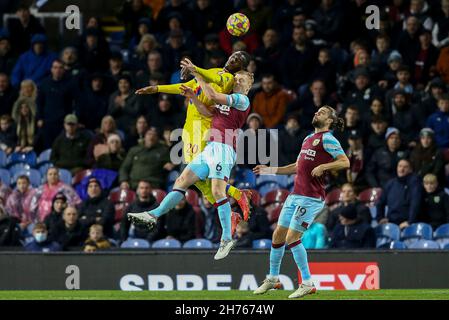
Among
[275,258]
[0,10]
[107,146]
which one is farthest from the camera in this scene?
[0,10]

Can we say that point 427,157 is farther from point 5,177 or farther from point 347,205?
point 5,177

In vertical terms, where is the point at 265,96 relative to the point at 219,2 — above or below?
below

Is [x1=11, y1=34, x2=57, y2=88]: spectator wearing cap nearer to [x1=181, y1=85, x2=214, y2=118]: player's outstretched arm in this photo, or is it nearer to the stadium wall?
the stadium wall

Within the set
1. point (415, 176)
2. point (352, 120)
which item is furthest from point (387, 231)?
point (352, 120)

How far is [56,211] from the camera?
22.2m

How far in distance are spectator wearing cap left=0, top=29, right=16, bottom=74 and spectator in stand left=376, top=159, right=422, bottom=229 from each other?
8.91m

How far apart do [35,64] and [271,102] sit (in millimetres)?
5164

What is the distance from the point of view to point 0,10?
93.4 feet

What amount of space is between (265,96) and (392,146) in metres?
2.97

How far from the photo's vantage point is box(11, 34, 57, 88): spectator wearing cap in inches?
1034

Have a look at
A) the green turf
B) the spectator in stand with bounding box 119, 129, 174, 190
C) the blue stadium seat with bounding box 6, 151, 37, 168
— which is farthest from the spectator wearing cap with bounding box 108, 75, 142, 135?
the green turf

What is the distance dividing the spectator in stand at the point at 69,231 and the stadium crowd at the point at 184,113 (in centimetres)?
2

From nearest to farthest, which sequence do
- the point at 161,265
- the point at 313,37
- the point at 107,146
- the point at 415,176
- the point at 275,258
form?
the point at 275,258 → the point at 161,265 → the point at 415,176 → the point at 107,146 → the point at 313,37

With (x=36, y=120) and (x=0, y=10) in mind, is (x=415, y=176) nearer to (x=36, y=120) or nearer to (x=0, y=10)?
(x=36, y=120)
